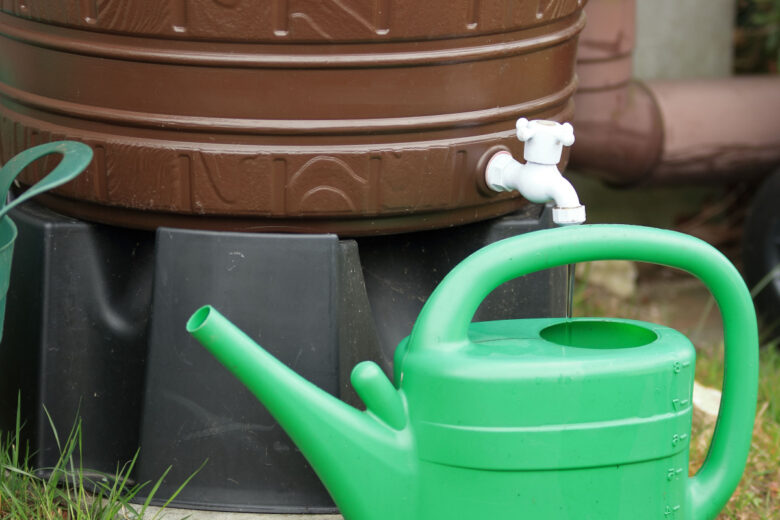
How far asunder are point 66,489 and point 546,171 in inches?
27.5

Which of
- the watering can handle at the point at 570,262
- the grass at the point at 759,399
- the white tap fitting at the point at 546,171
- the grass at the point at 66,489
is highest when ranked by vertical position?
the white tap fitting at the point at 546,171

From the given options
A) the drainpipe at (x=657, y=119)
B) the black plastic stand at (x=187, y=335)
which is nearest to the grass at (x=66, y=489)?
the black plastic stand at (x=187, y=335)

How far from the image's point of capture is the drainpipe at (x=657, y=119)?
2.02 metres

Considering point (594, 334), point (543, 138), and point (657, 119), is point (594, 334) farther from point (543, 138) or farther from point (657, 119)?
point (657, 119)

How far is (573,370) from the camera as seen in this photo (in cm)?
102

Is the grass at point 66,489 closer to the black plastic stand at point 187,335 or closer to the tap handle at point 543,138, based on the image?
the black plastic stand at point 187,335

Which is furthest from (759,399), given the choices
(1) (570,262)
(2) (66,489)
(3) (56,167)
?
(3) (56,167)

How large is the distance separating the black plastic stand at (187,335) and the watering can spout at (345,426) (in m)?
0.20

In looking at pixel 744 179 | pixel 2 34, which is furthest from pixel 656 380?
pixel 744 179

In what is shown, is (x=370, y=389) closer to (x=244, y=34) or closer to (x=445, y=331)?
(x=445, y=331)

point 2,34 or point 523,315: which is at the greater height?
point 2,34

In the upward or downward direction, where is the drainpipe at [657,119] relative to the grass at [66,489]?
upward

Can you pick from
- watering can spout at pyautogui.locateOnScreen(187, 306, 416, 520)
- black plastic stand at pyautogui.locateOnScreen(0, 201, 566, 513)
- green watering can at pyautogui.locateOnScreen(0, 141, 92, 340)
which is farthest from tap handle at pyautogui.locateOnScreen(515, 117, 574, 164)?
green watering can at pyautogui.locateOnScreen(0, 141, 92, 340)

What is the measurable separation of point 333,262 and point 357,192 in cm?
9
